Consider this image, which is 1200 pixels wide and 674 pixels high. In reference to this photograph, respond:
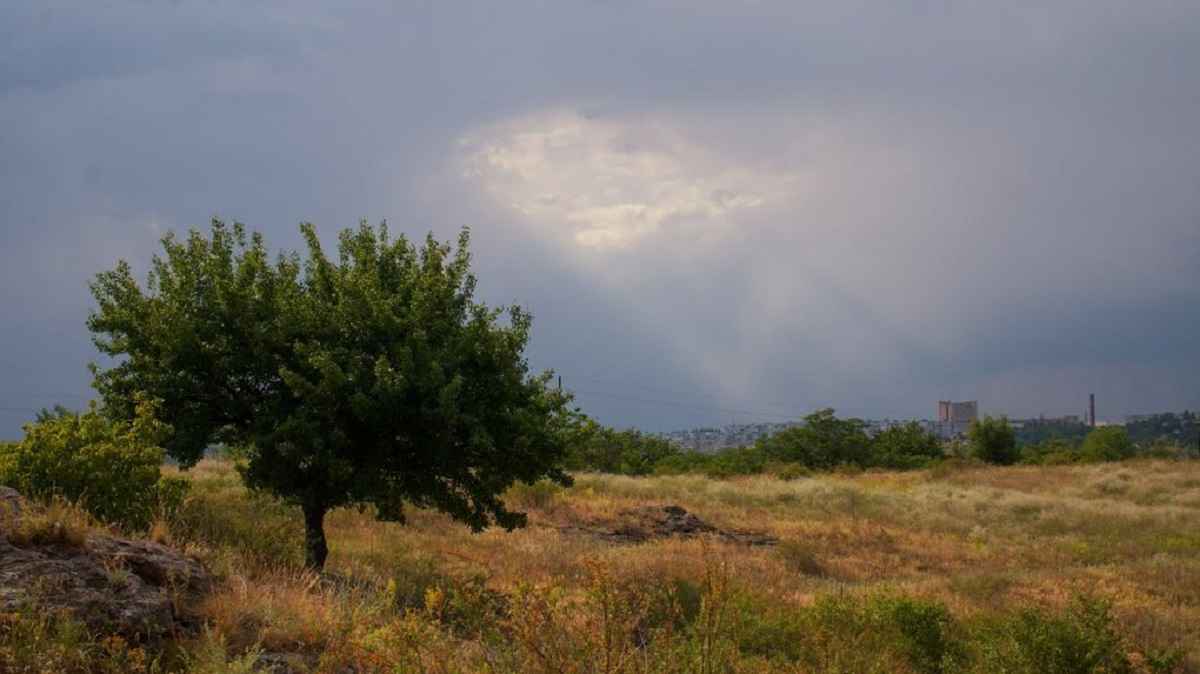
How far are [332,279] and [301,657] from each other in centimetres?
1012

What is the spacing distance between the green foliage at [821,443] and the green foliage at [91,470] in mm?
64572

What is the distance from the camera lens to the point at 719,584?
6.62m

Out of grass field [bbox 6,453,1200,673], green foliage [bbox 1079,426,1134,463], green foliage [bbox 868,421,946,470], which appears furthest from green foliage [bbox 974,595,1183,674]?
green foliage [bbox 1079,426,1134,463]

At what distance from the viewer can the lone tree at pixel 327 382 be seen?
1470cm

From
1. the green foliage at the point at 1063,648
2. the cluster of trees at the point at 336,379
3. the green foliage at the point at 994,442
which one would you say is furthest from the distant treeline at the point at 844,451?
the green foliage at the point at 1063,648

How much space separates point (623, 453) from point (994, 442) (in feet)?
92.9

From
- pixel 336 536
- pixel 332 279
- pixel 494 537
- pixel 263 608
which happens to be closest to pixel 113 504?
pixel 263 608

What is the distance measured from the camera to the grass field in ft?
20.7

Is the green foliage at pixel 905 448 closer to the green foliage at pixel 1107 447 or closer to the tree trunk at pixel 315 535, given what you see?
the green foliage at pixel 1107 447

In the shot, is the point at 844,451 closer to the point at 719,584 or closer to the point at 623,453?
the point at 623,453

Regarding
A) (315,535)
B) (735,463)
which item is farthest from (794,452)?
(315,535)

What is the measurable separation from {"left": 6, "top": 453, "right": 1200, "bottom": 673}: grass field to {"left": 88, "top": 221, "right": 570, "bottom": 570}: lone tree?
4.19 feet

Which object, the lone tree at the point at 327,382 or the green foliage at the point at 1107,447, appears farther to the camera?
the green foliage at the point at 1107,447

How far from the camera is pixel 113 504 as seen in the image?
10711mm
